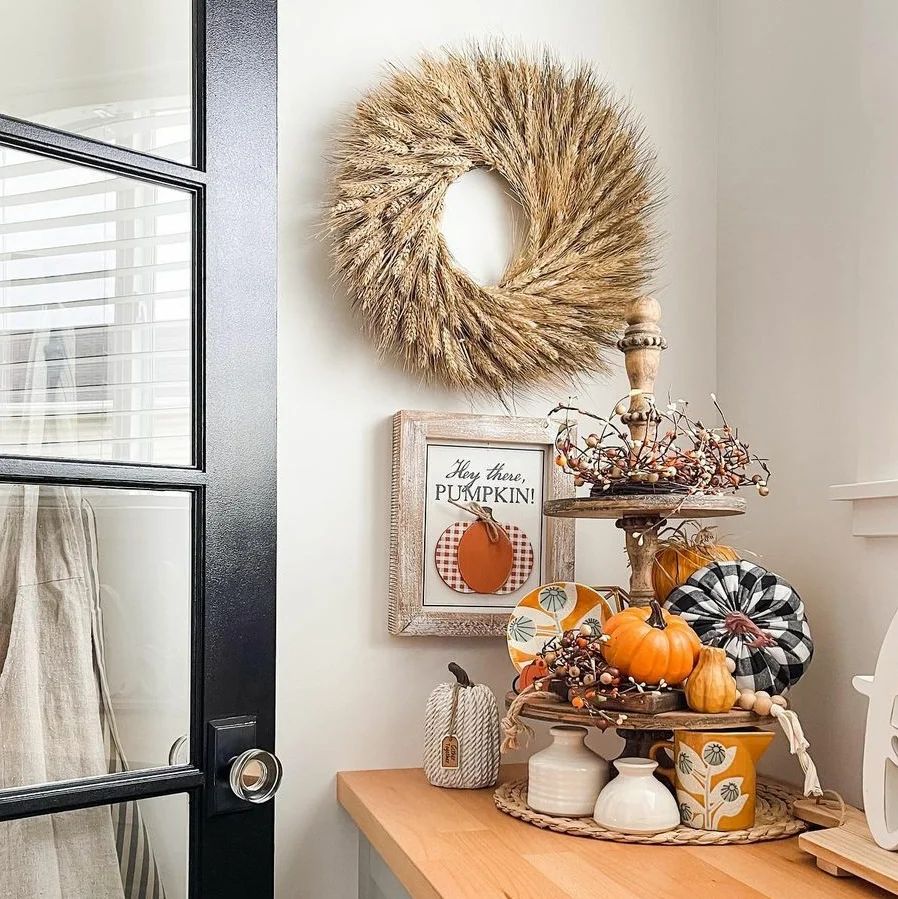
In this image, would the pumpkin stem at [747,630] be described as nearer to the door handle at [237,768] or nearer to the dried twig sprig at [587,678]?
the dried twig sprig at [587,678]

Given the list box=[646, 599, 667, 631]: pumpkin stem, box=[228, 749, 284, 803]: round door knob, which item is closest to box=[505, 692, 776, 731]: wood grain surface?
box=[646, 599, 667, 631]: pumpkin stem

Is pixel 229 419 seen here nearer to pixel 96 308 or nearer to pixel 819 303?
pixel 96 308

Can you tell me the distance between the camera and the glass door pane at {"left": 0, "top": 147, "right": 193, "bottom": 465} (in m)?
1.14

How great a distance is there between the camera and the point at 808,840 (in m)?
1.16

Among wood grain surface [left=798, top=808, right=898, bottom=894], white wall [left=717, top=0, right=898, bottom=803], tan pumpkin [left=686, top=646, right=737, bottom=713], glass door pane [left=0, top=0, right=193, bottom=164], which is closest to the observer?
wood grain surface [left=798, top=808, right=898, bottom=894]

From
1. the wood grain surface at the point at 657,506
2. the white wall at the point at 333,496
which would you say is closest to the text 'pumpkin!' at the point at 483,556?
the white wall at the point at 333,496

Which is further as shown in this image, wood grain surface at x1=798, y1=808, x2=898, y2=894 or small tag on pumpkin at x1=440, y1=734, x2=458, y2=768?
small tag on pumpkin at x1=440, y1=734, x2=458, y2=768

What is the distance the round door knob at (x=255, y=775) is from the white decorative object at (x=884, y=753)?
2.22 ft

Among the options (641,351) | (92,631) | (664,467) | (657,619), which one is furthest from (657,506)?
(92,631)

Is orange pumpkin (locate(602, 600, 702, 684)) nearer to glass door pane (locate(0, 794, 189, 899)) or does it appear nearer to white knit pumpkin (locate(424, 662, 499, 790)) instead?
white knit pumpkin (locate(424, 662, 499, 790))

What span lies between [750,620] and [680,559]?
0.16 meters

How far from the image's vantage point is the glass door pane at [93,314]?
1.14 metres

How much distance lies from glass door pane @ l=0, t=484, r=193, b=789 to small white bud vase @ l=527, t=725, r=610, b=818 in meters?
0.44

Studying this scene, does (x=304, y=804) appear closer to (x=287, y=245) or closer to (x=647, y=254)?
(x=287, y=245)
